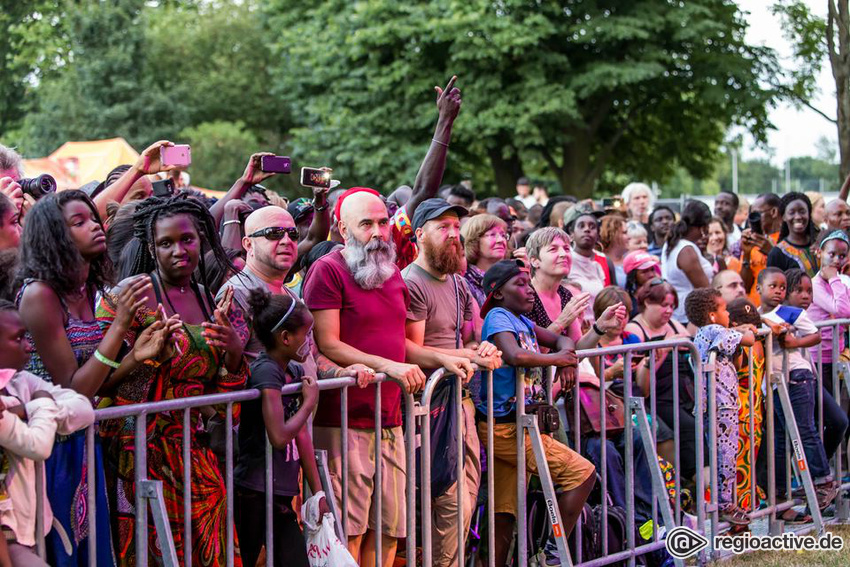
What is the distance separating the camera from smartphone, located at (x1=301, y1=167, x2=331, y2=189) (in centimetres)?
629

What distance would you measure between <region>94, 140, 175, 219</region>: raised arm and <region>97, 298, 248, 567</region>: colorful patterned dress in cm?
152

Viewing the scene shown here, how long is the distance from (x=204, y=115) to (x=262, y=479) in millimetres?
41231

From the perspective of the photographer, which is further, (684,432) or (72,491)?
(684,432)

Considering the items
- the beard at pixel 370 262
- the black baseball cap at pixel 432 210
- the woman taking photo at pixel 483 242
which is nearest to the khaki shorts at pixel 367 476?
the beard at pixel 370 262

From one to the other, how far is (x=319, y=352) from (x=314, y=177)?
126 cm

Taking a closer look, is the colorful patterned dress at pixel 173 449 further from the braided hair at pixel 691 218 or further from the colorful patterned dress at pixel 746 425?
the braided hair at pixel 691 218

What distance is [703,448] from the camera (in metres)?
7.25

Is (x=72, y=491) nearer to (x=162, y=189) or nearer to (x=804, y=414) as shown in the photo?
(x=162, y=189)

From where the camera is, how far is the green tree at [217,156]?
3522 centimetres

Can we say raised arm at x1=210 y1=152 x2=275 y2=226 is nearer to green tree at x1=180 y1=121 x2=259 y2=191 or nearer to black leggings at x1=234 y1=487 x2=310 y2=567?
black leggings at x1=234 y1=487 x2=310 y2=567

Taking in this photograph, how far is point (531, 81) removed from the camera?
81.2 ft

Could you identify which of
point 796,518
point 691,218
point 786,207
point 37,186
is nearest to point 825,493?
point 796,518

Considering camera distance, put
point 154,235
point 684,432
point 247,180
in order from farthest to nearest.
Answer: point 684,432, point 247,180, point 154,235

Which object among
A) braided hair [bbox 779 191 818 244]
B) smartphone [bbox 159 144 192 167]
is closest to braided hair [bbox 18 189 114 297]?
smartphone [bbox 159 144 192 167]
